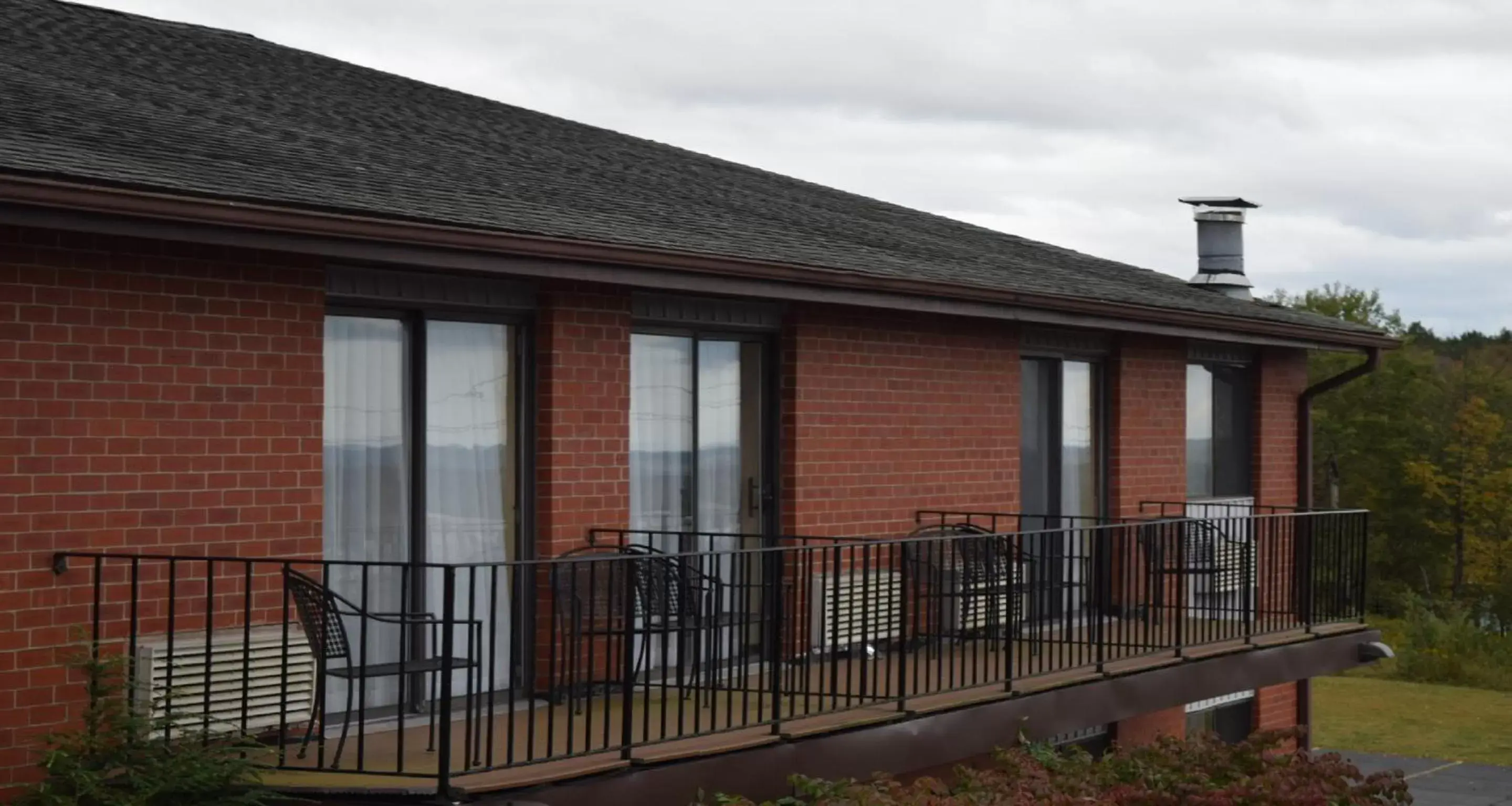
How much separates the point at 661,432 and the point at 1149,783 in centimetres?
341

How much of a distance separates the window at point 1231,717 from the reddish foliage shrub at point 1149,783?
5.94 m

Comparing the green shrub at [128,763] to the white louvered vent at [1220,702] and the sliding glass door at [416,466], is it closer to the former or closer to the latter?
the sliding glass door at [416,466]

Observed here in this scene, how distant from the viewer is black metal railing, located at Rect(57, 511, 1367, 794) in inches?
296

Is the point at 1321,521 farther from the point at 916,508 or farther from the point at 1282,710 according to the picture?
the point at 916,508

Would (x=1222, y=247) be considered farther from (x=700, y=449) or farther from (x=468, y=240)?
(x=468, y=240)

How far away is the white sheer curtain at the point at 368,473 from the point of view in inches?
354

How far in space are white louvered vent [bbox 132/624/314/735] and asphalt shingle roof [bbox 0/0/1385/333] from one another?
6.20 ft

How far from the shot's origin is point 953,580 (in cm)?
1127

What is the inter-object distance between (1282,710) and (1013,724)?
830 centimetres

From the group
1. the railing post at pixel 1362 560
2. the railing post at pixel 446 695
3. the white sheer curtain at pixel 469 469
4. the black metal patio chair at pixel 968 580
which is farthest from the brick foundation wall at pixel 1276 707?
the railing post at pixel 446 695

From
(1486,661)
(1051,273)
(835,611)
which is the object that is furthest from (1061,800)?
(1486,661)

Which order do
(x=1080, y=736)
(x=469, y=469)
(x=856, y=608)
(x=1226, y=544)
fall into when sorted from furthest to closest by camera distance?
(x=1080, y=736)
(x=1226, y=544)
(x=856, y=608)
(x=469, y=469)

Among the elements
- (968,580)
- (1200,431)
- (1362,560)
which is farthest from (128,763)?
(1200,431)

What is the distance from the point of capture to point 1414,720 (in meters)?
25.9
